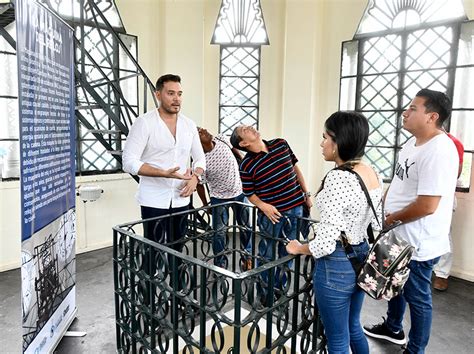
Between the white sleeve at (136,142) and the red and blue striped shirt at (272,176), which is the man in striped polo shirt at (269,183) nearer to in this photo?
the red and blue striped shirt at (272,176)

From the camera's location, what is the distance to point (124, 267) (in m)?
1.66

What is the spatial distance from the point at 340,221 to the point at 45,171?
140cm

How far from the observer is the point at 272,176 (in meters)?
2.14

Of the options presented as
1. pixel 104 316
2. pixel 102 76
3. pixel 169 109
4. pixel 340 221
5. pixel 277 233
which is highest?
pixel 102 76

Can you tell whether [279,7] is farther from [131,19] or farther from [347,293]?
[347,293]

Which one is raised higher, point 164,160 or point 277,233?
point 164,160

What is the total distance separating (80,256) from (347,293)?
2.95m

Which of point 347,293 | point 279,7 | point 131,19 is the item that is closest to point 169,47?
point 131,19

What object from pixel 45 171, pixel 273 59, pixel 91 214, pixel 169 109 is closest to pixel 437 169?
pixel 169 109

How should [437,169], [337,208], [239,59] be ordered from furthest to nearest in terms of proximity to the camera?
[239,59] < [437,169] < [337,208]

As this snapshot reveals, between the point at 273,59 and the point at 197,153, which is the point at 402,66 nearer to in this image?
the point at 273,59

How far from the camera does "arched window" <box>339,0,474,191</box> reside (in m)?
3.01

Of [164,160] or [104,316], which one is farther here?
[104,316]

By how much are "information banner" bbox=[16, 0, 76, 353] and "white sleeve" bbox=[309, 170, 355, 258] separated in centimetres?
124
